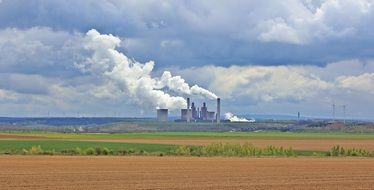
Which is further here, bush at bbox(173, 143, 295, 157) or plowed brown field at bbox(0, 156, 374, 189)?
bush at bbox(173, 143, 295, 157)

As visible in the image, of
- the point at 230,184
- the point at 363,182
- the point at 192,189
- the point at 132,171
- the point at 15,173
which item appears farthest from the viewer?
the point at 132,171

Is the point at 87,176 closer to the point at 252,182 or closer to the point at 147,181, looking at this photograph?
the point at 147,181

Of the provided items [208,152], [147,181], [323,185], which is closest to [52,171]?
[147,181]

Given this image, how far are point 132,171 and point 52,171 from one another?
18.4 feet

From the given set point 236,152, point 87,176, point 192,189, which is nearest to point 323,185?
point 192,189

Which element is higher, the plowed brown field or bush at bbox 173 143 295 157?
bush at bbox 173 143 295 157

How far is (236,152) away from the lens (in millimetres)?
96562

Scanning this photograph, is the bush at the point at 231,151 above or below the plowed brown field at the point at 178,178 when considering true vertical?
above

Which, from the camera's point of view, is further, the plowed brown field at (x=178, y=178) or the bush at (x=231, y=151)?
the bush at (x=231, y=151)

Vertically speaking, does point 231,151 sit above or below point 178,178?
above

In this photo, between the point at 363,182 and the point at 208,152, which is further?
the point at 208,152

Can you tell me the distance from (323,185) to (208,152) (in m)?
52.9

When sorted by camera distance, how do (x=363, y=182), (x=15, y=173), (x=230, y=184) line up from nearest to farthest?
(x=230, y=184) → (x=363, y=182) → (x=15, y=173)

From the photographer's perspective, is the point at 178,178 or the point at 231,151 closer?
the point at 178,178
